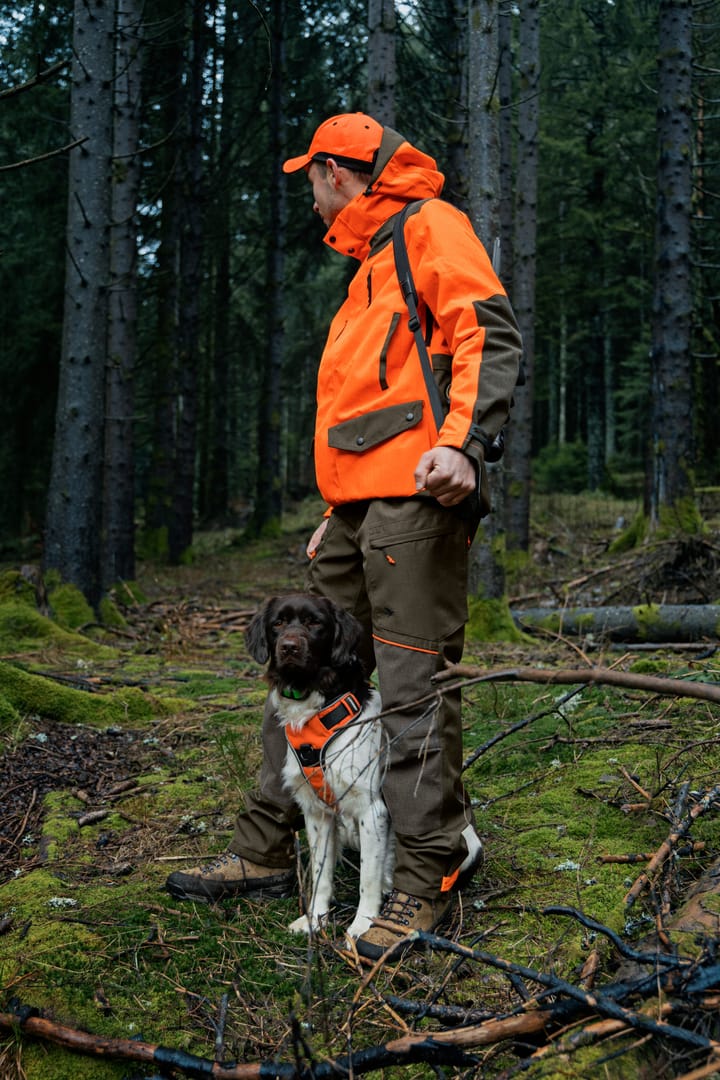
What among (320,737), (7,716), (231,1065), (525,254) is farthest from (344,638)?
(525,254)

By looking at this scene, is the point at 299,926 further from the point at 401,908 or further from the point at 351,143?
the point at 351,143

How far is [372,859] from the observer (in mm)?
3205

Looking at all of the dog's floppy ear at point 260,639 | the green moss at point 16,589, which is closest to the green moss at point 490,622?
the green moss at point 16,589

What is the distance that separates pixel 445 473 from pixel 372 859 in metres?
1.44

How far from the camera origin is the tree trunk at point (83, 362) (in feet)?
27.5

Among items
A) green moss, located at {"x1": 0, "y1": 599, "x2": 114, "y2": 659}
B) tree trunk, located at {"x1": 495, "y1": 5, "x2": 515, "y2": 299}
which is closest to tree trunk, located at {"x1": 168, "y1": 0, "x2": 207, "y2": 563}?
tree trunk, located at {"x1": 495, "y1": 5, "x2": 515, "y2": 299}

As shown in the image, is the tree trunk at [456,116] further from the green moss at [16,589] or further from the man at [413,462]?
the man at [413,462]

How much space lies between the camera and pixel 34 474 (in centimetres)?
2058

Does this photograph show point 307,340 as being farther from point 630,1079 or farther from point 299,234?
point 630,1079

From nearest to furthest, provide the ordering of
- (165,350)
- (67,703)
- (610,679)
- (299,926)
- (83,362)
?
(610,679)
(299,926)
(67,703)
(83,362)
(165,350)

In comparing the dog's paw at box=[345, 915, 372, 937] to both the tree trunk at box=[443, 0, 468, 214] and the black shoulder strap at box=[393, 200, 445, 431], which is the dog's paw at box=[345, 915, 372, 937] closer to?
the black shoulder strap at box=[393, 200, 445, 431]

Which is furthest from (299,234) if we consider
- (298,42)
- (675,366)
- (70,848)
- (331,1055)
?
(331,1055)

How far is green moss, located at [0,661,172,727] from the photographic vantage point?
5.49 metres

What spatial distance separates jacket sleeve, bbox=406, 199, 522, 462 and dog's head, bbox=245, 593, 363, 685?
2.98 ft
